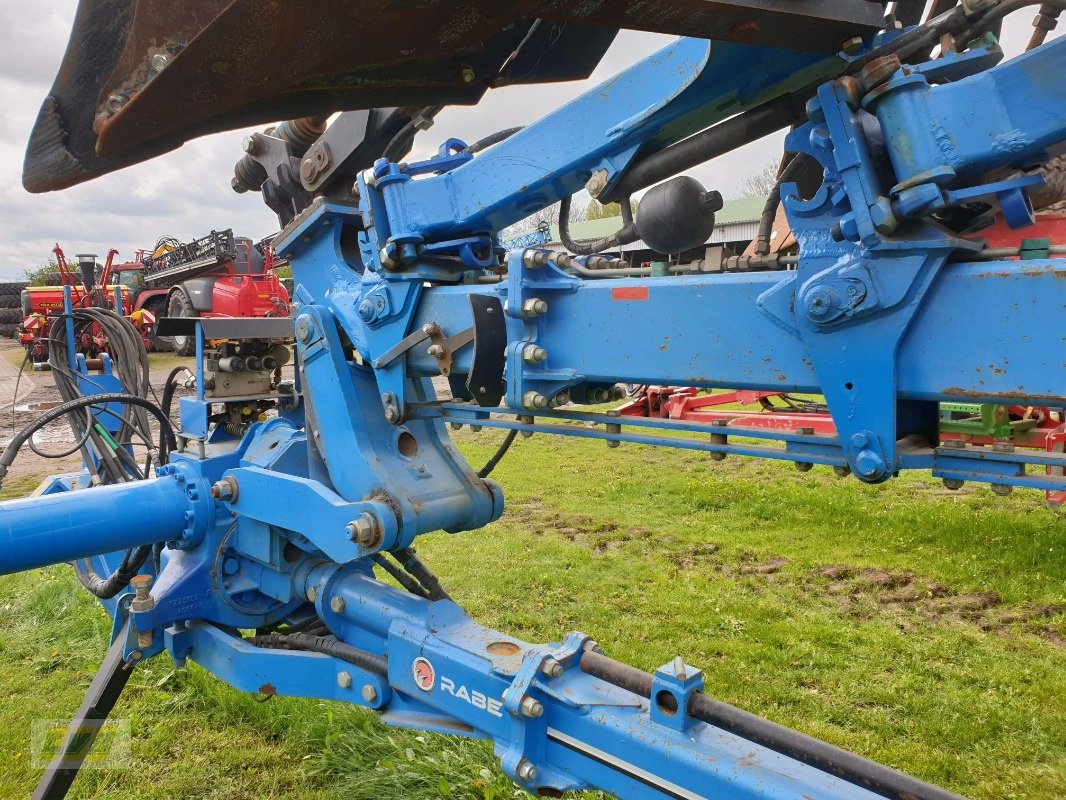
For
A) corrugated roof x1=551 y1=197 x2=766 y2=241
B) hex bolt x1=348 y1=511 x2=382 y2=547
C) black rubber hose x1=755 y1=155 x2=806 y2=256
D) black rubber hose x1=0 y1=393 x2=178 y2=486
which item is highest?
corrugated roof x1=551 y1=197 x2=766 y2=241

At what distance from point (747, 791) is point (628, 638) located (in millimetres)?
2892

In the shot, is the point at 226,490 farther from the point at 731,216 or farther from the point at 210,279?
→ the point at 731,216

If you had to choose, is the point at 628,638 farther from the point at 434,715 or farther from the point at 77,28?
the point at 77,28

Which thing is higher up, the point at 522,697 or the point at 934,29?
the point at 934,29

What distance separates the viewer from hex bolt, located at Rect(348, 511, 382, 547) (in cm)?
257

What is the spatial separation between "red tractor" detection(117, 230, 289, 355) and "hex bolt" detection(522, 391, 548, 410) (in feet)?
46.6

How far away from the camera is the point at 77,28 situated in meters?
1.66

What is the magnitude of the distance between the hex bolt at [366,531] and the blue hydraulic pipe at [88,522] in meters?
0.95

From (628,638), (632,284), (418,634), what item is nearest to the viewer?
(632,284)

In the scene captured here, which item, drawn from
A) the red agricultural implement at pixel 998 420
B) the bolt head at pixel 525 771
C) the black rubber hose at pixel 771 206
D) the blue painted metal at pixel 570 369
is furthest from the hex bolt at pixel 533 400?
the red agricultural implement at pixel 998 420

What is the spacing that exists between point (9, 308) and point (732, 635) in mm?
36193

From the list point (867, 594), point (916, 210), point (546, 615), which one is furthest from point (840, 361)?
point (867, 594)

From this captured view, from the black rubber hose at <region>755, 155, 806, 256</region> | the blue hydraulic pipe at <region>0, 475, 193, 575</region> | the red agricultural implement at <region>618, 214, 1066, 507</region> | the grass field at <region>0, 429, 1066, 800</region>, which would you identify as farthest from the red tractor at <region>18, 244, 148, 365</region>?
the black rubber hose at <region>755, 155, 806, 256</region>

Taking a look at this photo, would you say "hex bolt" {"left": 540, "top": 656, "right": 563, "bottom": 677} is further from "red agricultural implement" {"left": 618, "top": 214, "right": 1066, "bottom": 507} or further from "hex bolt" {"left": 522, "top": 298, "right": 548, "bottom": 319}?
"red agricultural implement" {"left": 618, "top": 214, "right": 1066, "bottom": 507}
